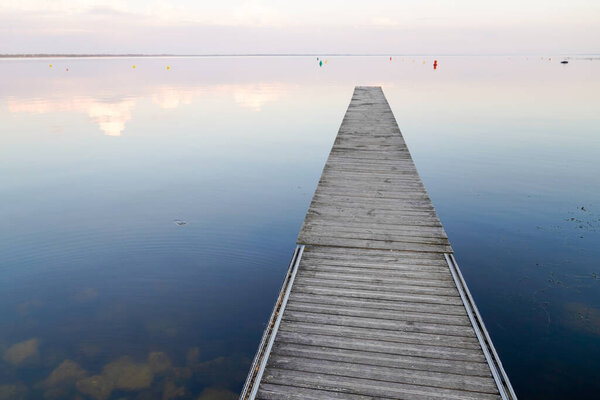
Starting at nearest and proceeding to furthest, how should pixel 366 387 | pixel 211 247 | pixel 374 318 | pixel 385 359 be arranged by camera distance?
pixel 366 387 < pixel 385 359 < pixel 374 318 < pixel 211 247

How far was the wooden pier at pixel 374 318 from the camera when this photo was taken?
6.70m

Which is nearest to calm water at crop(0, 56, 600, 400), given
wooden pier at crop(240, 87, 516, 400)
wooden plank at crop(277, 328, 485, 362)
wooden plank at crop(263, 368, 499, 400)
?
wooden pier at crop(240, 87, 516, 400)

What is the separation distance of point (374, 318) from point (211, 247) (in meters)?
8.98

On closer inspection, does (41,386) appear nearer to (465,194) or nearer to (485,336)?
(485,336)

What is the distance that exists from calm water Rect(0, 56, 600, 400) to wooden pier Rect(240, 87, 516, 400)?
9.12 ft

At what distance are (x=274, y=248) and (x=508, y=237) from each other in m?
9.74

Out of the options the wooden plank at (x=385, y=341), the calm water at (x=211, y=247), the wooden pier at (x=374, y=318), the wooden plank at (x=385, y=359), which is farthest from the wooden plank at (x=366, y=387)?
the calm water at (x=211, y=247)

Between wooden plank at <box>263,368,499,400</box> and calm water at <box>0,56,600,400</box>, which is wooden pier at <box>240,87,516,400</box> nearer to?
wooden plank at <box>263,368,499,400</box>

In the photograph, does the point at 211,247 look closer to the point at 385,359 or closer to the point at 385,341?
the point at 385,341

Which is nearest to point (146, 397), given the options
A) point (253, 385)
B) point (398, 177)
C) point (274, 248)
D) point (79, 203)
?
point (253, 385)

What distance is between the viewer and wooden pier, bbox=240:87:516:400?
22.0ft

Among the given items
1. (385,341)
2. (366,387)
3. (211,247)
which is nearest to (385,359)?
(385,341)

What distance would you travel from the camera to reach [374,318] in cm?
825

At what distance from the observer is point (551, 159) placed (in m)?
26.7
